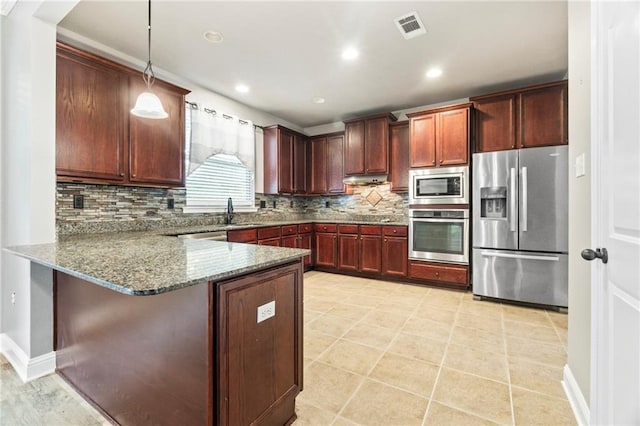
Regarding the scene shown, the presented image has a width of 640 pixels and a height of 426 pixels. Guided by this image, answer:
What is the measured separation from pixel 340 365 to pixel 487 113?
3476 millimetres

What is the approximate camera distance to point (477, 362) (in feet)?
6.78

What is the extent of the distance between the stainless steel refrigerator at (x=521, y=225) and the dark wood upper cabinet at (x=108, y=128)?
3532 millimetres

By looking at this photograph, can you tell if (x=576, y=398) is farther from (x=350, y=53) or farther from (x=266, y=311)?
(x=350, y=53)

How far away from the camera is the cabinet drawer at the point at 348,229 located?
457 cm

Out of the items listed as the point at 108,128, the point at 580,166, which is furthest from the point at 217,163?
the point at 580,166

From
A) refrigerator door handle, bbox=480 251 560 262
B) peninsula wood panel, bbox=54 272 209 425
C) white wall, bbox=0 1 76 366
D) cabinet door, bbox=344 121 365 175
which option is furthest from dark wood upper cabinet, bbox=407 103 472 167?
white wall, bbox=0 1 76 366

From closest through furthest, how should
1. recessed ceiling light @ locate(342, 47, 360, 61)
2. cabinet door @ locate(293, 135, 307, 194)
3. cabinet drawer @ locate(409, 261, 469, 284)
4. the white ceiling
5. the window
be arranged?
the white ceiling → recessed ceiling light @ locate(342, 47, 360, 61) → the window → cabinet drawer @ locate(409, 261, 469, 284) → cabinet door @ locate(293, 135, 307, 194)

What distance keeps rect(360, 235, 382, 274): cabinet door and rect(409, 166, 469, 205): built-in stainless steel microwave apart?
2.71ft

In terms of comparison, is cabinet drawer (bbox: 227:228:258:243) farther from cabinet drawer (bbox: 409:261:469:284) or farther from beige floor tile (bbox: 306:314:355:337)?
cabinet drawer (bbox: 409:261:469:284)

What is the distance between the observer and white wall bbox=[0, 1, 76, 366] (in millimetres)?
1919

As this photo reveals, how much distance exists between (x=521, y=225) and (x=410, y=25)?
2.42 m

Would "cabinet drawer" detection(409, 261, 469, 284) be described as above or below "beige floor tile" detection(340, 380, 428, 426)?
above

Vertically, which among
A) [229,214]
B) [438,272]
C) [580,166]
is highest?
[580,166]

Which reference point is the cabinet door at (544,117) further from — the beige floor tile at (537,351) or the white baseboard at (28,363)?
the white baseboard at (28,363)
